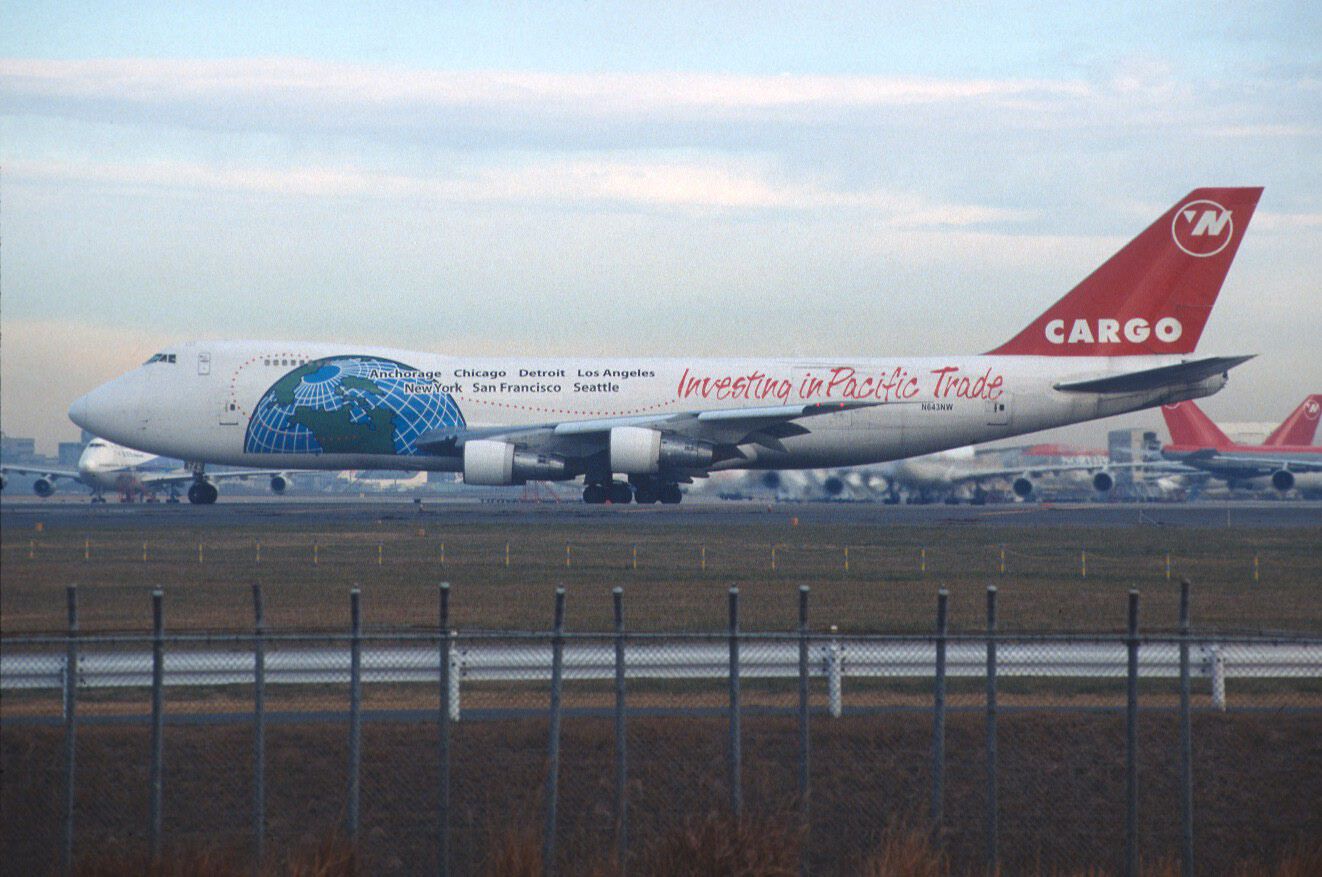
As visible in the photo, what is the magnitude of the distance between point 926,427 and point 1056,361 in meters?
4.86

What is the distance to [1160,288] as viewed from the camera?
4550 centimetres

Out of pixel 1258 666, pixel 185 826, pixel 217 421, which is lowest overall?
pixel 185 826

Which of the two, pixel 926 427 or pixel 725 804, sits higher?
pixel 926 427

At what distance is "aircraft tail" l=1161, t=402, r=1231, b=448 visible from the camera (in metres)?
78.4

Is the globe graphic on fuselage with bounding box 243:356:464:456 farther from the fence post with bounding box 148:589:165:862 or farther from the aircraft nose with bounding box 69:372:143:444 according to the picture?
the fence post with bounding box 148:589:165:862

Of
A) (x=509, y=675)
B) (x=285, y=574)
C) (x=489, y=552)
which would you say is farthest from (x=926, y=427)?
(x=509, y=675)

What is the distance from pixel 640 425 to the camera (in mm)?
42844

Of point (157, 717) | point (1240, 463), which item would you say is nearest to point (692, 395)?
point (157, 717)

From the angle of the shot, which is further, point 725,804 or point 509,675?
point 509,675

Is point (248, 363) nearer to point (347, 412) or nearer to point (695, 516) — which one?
point (347, 412)

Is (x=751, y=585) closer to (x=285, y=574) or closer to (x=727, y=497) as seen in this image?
(x=285, y=574)

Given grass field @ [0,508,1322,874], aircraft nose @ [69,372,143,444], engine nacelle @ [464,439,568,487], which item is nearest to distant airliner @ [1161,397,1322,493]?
engine nacelle @ [464,439,568,487]

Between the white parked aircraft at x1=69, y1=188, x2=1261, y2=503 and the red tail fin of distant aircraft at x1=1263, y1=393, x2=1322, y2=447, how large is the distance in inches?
1650

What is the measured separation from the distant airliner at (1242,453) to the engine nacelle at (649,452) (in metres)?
38.9
